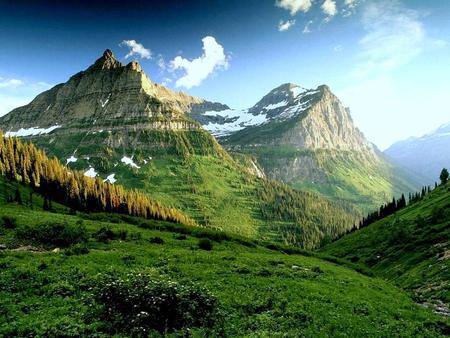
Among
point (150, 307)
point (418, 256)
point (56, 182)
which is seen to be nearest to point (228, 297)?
point (150, 307)

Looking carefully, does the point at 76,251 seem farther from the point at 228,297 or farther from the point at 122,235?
the point at 228,297

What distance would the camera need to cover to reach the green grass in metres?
23.0

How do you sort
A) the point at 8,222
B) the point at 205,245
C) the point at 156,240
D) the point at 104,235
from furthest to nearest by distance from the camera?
the point at 205,245 → the point at 156,240 → the point at 104,235 → the point at 8,222

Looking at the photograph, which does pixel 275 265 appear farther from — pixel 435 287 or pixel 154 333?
pixel 154 333

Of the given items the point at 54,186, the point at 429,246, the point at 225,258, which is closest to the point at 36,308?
the point at 225,258

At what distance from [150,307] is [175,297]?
195cm

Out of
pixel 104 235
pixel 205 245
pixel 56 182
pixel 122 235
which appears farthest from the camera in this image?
pixel 56 182

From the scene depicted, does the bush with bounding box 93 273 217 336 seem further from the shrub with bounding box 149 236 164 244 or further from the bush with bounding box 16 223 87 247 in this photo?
the shrub with bounding box 149 236 164 244

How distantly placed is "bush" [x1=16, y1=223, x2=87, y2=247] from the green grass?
1728mm

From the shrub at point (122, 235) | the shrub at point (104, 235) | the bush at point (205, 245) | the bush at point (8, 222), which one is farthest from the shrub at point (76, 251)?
the bush at point (205, 245)

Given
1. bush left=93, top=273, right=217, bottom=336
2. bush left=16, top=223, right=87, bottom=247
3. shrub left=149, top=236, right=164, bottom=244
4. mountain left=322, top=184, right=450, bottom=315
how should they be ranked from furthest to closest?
shrub left=149, top=236, right=164, bottom=244 → mountain left=322, top=184, right=450, bottom=315 → bush left=16, top=223, right=87, bottom=247 → bush left=93, top=273, right=217, bottom=336

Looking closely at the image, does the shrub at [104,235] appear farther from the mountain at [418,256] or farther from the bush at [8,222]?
the mountain at [418,256]

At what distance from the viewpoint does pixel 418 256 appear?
64688 mm

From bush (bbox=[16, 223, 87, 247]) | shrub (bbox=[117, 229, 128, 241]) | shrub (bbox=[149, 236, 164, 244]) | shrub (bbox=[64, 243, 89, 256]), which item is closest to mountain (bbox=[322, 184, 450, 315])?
shrub (bbox=[149, 236, 164, 244])
